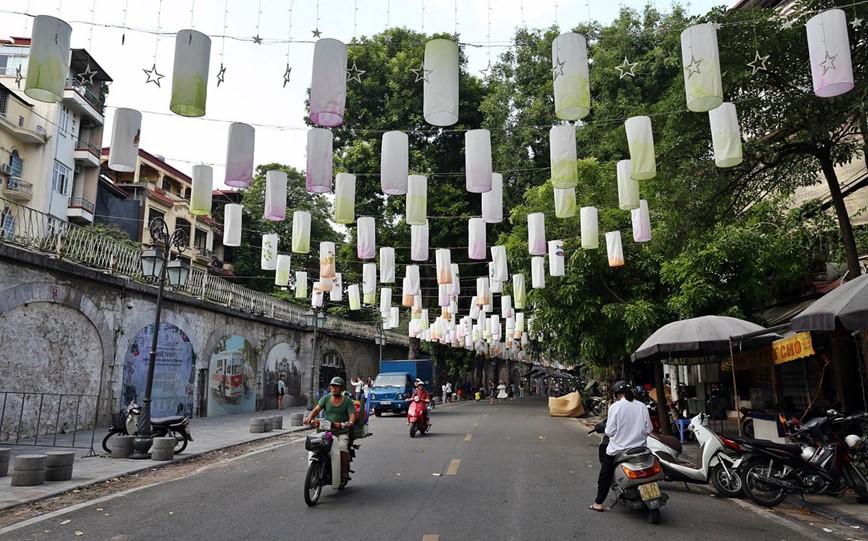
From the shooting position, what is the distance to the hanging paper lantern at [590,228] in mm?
15219

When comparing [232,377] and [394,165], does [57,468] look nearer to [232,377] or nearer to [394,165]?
[394,165]

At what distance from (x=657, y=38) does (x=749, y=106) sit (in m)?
19.3

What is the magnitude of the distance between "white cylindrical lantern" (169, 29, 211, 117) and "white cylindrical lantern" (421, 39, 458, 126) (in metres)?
3.24

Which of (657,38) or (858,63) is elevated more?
(657,38)

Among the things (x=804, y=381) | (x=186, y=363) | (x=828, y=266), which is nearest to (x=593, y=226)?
(x=828, y=266)

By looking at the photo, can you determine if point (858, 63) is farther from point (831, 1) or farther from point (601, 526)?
point (601, 526)

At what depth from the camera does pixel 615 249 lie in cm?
1516

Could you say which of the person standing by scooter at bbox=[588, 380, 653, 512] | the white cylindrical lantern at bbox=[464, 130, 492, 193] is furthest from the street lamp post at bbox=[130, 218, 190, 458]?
the person standing by scooter at bbox=[588, 380, 653, 512]

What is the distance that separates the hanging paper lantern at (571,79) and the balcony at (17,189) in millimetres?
28962

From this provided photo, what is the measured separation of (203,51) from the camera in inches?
333

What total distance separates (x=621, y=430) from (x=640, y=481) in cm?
59

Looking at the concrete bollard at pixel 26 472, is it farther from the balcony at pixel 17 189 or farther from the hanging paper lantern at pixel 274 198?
the balcony at pixel 17 189

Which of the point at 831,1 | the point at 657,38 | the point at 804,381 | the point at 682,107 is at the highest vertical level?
the point at 657,38

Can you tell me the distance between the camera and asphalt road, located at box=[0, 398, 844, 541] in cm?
608
